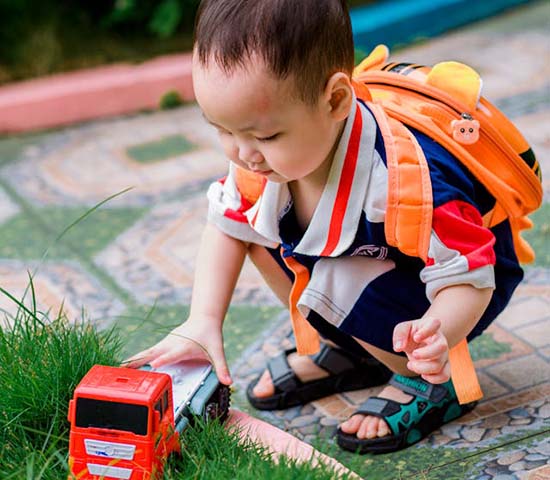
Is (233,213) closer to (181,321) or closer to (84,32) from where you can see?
(181,321)

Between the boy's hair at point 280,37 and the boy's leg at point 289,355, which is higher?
the boy's hair at point 280,37

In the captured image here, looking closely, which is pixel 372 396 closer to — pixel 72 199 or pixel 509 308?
pixel 509 308

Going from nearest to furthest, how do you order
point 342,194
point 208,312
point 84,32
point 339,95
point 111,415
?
point 111,415
point 339,95
point 342,194
point 208,312
point 84,32

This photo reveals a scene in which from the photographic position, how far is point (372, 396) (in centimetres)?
222

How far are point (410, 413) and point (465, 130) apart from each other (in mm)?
613

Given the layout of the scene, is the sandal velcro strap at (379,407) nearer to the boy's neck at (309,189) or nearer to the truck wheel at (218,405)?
the truck wheel at (218,405)

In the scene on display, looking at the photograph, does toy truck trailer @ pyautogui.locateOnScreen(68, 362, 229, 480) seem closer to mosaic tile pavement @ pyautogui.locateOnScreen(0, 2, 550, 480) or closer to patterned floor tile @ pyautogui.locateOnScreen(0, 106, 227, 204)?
mosaic tile pavement @ pyautogui.locateOnScreen(0, 2, 550, 480)

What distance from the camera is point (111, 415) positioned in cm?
167

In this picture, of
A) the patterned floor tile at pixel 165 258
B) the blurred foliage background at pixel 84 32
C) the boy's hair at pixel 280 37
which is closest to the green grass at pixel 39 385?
the boy's hair at pixel 280 37

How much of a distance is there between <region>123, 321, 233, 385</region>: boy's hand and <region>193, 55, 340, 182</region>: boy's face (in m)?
0.41

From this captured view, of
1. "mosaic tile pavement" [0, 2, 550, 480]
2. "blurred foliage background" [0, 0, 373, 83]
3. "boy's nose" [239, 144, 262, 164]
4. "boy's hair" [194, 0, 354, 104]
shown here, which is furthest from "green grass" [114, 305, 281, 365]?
"blurred foliage background" [0, 0, 373, 83]

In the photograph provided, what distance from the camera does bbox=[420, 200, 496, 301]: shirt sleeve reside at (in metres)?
1.82

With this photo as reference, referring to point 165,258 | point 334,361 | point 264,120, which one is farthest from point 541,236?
point 264,120

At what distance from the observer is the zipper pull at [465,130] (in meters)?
1.94
